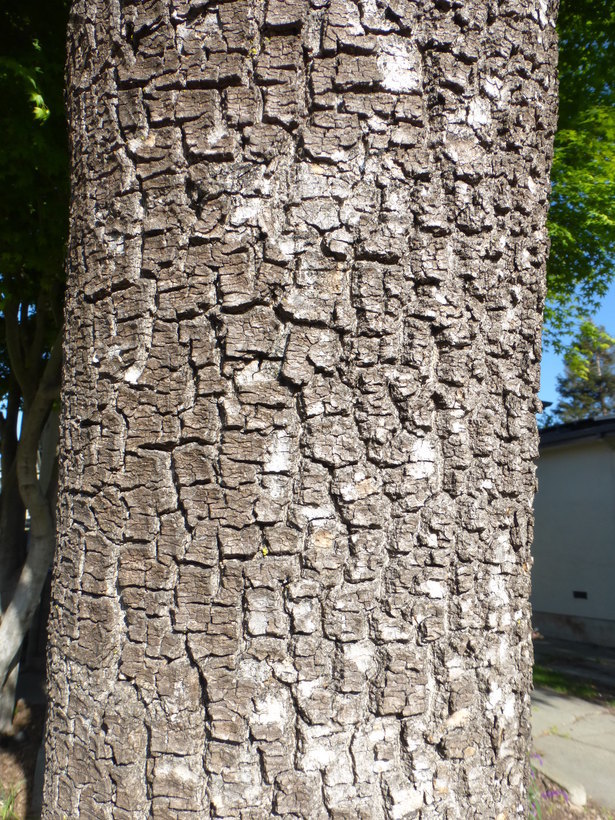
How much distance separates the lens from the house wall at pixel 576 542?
1198 centimetres

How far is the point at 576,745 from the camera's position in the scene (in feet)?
16.2

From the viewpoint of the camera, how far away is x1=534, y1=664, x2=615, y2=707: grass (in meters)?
6.97

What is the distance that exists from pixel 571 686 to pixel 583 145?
19.8 ft

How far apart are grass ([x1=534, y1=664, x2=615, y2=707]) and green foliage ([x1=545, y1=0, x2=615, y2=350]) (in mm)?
4540

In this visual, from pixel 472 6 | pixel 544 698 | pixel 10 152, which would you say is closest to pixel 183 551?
pixel 472 6

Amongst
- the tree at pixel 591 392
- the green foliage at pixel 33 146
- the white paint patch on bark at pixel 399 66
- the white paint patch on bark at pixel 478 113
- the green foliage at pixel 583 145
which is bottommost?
the white paint patch on bark at pixel 478 113

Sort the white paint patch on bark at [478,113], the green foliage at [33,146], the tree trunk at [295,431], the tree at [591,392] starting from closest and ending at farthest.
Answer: the tree trunk at [295,431], the white paint patch on bark at [478,113], the green foliage at [33,146], the tree at [591,392]

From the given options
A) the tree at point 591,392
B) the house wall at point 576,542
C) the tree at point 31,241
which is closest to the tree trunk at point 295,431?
the tree at point 31,241

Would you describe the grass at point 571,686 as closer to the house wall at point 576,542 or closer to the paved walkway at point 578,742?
the paved walkway at point 578,742

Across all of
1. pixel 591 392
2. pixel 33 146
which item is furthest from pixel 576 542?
pixel 591 392

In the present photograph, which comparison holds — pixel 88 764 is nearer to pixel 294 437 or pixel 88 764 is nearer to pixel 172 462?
pixel 172 462

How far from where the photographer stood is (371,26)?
4.63 ft

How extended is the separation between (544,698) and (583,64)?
A: 6744 millimetres

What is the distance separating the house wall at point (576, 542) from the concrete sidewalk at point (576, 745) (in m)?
5.70
